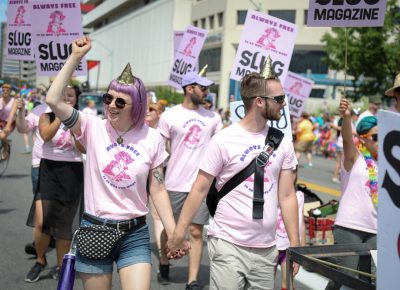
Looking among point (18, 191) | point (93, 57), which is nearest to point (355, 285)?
point (18, 191)

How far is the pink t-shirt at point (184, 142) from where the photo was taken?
5.90 m

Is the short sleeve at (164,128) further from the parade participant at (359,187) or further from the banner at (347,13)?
the parade participant at (359,187)

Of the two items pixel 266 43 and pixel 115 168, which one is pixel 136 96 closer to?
pixel 115 168

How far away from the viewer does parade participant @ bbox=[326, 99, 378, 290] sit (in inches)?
174

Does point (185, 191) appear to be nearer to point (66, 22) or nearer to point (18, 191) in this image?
point (66, 22)

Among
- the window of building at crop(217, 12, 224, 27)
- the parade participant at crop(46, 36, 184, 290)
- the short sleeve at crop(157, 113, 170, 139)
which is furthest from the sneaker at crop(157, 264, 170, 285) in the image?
the window of building at crop(217, 12, 224, 27)

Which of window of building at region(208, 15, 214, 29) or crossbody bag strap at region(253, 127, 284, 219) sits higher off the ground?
window of building at region(208, 15, 214, 29)

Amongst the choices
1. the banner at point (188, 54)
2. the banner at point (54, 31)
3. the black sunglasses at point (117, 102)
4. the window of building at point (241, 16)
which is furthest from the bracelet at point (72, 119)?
the window of building at point (241, 16)

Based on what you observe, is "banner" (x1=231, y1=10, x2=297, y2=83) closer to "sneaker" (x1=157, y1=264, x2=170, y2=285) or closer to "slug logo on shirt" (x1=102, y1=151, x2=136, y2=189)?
"sneaker" (x1=157, y1=264, x2=170, y2=285)

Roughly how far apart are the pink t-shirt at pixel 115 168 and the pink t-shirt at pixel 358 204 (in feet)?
5.38

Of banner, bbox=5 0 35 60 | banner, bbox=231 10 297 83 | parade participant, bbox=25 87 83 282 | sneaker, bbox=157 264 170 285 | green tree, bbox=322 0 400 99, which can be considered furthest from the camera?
green tree, bbox=322 0 400 99

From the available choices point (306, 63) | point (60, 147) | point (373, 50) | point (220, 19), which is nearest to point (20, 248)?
point (60, 147)

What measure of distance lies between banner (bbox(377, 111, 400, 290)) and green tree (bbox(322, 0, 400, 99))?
24.6 meters

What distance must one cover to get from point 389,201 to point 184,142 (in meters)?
3.78
